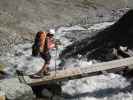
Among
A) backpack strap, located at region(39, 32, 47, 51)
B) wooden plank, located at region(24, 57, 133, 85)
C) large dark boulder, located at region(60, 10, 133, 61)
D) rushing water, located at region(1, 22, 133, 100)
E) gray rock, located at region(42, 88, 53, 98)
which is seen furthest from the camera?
large dark boulder, located at region(60, 10, 133, 61)

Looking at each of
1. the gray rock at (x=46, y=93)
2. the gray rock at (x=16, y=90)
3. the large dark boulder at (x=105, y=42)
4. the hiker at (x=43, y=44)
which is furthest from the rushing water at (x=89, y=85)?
the hiker at (x=43, y=44)

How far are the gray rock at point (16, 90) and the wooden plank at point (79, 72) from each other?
39 centimetres

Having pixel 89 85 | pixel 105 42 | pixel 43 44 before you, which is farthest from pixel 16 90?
pixel 105 42

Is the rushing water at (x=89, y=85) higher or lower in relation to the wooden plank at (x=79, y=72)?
lower

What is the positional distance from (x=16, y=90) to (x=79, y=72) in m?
2.53

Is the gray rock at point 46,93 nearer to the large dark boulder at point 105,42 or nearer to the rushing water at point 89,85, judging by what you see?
the rushing water at point 89,85

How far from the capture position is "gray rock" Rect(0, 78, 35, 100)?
1361 cm

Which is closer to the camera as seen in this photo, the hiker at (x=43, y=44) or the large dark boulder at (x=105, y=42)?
the hiker at (x=43, y=44)

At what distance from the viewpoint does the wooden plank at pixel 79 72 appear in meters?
14.4

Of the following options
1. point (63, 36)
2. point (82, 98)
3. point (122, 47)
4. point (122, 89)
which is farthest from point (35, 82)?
point (63, 36)

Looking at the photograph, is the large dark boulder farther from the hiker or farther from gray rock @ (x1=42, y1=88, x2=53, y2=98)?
A: the hiker

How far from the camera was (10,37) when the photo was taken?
68.0 feet

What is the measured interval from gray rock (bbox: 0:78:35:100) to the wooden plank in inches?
15.4

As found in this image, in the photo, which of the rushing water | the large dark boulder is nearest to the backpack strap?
the rushing water
